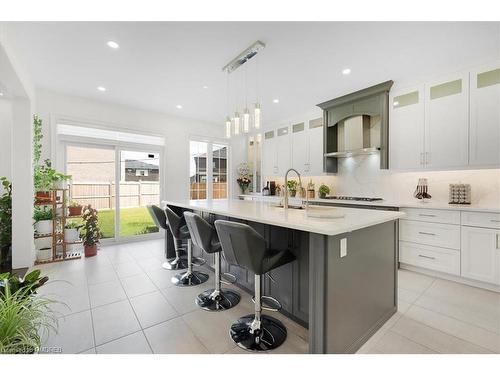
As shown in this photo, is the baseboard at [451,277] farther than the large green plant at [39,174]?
No

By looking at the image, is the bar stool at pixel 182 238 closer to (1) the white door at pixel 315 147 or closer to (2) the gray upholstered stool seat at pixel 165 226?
(2) the gray upholstered stool seat at pixel 165 226

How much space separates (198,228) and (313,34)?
7.52 feet

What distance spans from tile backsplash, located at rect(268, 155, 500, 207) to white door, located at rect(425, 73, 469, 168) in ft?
1.32

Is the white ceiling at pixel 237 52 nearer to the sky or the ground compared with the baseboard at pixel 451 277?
nearer to the sky

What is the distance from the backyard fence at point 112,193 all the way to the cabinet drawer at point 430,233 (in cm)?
472

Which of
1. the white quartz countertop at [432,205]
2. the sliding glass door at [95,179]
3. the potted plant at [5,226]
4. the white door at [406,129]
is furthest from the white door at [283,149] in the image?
the potted plant at [5,226]

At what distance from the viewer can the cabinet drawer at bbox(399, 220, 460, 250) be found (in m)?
2.80

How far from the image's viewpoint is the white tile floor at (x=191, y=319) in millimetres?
1695

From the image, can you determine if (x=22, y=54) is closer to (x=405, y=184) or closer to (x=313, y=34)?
(x=313, y=34)

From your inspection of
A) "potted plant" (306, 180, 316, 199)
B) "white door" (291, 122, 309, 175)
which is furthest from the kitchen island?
"white door" (291, 122, 309, 175)

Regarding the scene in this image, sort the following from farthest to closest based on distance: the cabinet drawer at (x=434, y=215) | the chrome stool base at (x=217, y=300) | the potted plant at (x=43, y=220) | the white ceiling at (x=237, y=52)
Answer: the potted plant at (x=43, y=220) → the cabinet drawer at (x=434, y=215) → the white ceiling at (x=237, y=52) → the chrome stool base at (x=217, y=300)

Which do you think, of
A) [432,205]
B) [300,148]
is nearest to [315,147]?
[300,148]
